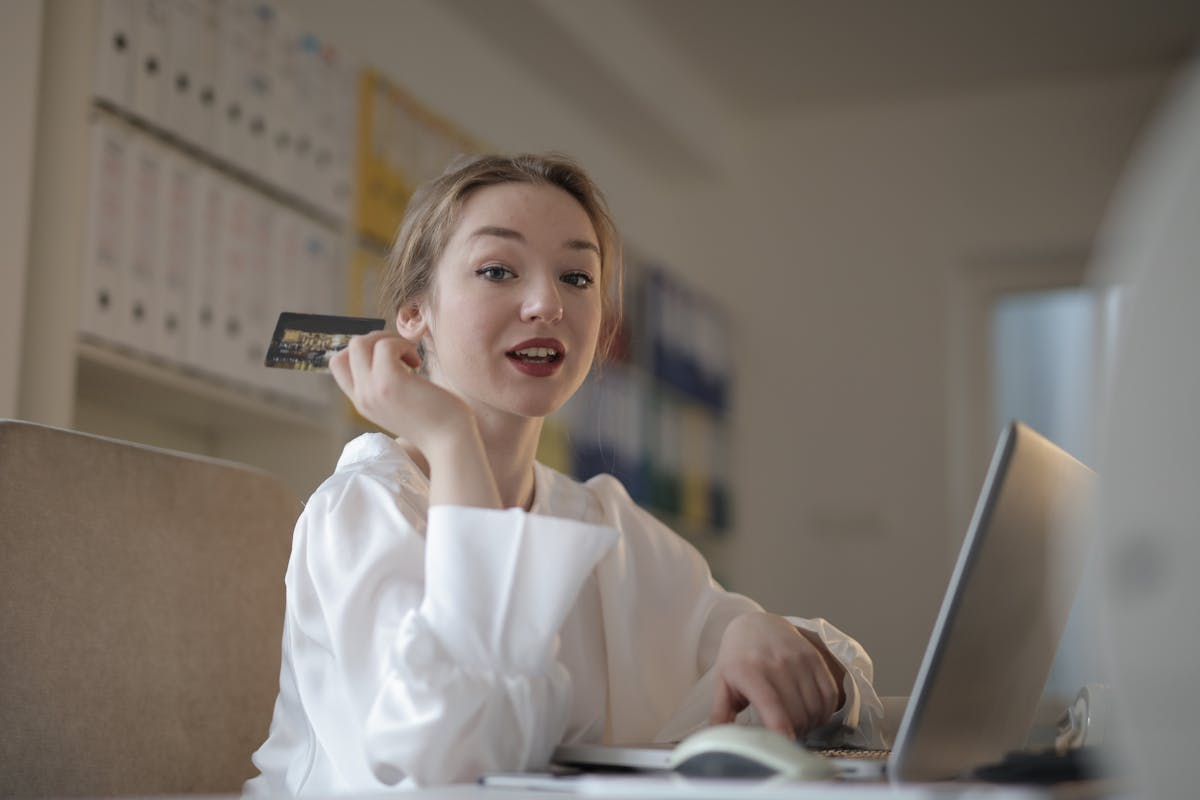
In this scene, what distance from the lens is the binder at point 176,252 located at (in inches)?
99.0

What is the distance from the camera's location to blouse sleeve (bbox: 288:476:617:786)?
899 mm

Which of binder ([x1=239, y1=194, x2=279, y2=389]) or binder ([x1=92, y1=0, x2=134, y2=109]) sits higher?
binder ([x1=92, y1=0, x2=134, y2=109])

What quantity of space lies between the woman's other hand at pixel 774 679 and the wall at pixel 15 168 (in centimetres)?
154

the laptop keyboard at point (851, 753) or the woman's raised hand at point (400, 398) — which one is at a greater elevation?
the woman's raised hand at point (400, 398)

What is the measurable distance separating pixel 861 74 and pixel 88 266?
11.8ft

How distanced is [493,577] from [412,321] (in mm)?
567

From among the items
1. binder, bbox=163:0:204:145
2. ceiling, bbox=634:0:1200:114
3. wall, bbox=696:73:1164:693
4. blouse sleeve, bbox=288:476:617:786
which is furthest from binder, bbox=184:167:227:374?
wall, bbox=696:73:1164:693

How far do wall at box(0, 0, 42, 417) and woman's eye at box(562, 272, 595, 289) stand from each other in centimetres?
126

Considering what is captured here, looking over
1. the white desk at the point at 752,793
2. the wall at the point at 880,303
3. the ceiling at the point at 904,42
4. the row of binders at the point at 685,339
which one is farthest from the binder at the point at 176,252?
the wall at the point at 880,303

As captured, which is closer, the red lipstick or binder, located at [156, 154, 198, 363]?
the red lipstick

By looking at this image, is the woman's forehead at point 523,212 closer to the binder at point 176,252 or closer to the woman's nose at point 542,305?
the woman's nose at point 542,305

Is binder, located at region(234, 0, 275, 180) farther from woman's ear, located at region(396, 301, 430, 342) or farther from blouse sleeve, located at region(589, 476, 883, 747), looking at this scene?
blouse sleeve, located at region(589, 476, 883, 747)

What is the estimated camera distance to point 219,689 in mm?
1415

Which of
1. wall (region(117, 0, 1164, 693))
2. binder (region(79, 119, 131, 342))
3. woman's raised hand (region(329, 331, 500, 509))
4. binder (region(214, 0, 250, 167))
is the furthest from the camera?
wall (region(117, 0, 1164, 693))
